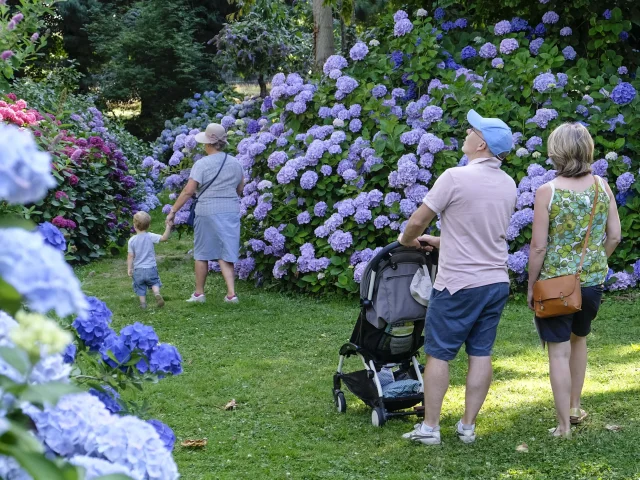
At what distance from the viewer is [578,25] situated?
9.63 m

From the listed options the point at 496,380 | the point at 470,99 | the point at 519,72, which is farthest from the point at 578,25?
the point at 496,380

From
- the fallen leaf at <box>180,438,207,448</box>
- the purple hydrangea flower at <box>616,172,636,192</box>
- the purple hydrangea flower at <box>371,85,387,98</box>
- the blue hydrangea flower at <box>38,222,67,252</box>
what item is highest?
the purple hydrangea flower at <box>371,85,387,98</box>

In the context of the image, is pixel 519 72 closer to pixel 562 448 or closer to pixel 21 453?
pixel 562 448

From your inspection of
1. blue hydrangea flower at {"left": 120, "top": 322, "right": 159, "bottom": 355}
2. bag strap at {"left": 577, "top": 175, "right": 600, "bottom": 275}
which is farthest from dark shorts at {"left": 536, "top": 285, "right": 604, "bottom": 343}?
blue hydrangea flower at {"left": 120, "top": 322, "right": 159, "bottom": 355}

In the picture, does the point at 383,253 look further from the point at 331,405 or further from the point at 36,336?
the point at 36,336

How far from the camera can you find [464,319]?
14.8ft

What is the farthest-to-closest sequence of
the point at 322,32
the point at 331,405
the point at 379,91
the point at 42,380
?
the point at 322,32
the point at 379,91
the point at 331,405
the point at 42,380

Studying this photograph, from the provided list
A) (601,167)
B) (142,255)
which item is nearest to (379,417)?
(142,255)

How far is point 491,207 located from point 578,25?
5976 millimetres

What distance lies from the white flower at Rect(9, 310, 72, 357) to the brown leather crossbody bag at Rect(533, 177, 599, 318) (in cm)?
361

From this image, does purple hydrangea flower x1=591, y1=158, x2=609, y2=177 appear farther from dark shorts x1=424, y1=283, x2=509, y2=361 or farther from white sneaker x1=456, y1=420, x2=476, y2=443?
white sneaker x1=456, y1=420, x2=476, y2=443

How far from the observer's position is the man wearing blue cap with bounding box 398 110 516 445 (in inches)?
174

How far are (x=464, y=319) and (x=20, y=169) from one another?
11.7ft

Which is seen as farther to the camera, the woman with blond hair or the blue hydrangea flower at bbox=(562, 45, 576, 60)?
the blue hydrangea flower at bbox=(562, 45, 576, 60)
